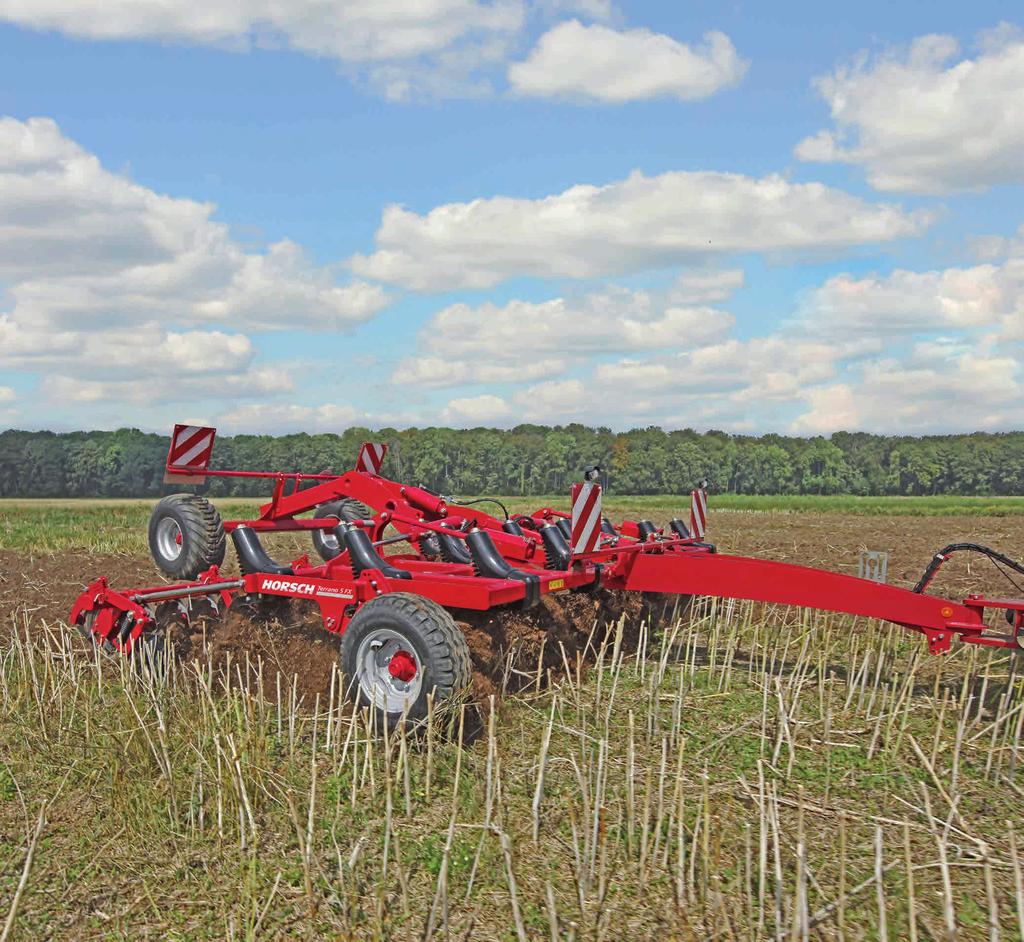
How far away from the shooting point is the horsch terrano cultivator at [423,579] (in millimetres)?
5539

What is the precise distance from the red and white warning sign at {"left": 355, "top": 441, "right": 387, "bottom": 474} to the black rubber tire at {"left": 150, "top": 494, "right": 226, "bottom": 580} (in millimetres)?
1733

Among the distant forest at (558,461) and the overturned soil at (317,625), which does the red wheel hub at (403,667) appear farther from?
the distant forest at (558,461)

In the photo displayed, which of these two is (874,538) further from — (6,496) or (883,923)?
(6,496)

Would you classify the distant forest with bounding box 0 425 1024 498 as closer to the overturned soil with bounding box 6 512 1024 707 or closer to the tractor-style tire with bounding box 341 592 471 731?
the overturned soil with bounding box 6 512 1024 707

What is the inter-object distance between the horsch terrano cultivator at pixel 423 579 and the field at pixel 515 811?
380 mm

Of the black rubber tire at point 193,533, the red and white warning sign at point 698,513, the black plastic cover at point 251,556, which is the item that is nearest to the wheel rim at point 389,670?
the black plastic cover at point 251,556

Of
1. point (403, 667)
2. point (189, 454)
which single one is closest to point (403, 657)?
point (403, 667)

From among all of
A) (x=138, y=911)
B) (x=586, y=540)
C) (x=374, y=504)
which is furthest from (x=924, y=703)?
(x=138, y=911)

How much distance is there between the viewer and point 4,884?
4043 mm

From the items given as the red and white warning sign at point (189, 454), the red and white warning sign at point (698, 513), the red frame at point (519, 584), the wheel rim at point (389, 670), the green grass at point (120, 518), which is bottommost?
the green grass at point (120, 518)

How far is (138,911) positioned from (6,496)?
2459 inches

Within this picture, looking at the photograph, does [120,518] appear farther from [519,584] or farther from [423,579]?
[519,584]

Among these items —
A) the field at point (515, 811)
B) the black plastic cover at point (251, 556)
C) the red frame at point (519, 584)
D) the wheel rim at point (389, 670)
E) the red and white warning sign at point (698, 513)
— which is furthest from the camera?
the red and white warning sign at point (698, 513)

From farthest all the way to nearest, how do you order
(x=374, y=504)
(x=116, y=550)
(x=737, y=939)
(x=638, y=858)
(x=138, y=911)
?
(x=116, y=550), (x=374, y=504), (x=638, y=858), (x=138, y=911), (x=737, y=939)
